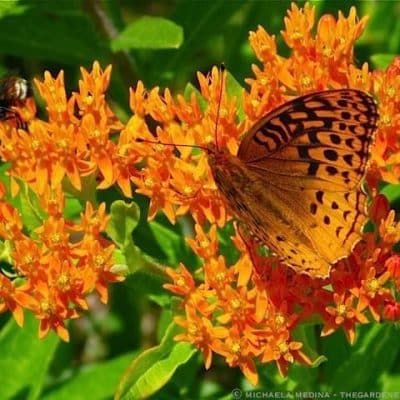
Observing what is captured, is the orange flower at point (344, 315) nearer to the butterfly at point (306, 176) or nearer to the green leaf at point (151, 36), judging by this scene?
the butterfly at point (306, 176)

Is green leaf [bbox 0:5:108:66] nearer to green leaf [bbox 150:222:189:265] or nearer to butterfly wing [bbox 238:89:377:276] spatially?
green leaf [bbox 150:222:189:265]

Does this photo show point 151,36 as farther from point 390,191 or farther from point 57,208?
point 390,191

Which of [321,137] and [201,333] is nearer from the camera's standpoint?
[321,137]

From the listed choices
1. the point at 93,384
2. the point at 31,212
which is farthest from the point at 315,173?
the point at 93,384

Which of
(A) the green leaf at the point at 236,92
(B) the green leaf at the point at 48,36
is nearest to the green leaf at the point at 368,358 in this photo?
(A) the green leaf at the point at 236,92

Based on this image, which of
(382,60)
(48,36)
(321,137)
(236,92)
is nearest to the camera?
(321,137)

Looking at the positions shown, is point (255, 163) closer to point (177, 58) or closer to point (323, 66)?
point (323, 66)

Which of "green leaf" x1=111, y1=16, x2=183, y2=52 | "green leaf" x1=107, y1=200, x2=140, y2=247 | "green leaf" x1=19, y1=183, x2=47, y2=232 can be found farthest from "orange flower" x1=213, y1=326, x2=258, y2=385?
"green leaf" x1=111, y1=16, x2=183, y2=52
